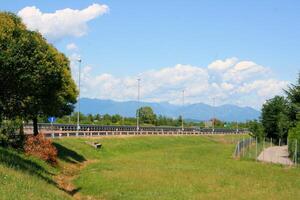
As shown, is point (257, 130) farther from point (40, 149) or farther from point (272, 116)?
point (40, 149)

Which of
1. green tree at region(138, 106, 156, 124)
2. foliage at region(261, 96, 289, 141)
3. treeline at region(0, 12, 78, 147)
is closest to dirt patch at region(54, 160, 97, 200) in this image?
treeline at region(0, 12, 78, 147)

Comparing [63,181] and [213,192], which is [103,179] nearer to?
[63,181]

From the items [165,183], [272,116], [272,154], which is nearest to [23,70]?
[165,183]

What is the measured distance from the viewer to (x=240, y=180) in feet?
94.0

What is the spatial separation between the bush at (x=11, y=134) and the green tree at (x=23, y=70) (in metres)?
2.02

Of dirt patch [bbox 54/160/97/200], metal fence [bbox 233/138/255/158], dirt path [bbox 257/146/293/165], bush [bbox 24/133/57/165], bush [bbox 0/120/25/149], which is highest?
bush [bbox 0/120/25/149]

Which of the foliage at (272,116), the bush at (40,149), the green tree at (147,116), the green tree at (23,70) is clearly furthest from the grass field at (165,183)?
the green tree at (147,116)

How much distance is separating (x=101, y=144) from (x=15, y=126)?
21.9 m

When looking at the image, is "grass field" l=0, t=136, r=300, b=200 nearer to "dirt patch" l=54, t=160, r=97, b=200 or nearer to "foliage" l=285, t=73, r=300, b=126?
"dirt patch" l=54, t=160, r=97, b=200

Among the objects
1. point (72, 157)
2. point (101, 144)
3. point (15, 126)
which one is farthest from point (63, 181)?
point (101, 144)

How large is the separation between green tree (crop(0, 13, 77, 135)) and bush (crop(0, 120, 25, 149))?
2021mm

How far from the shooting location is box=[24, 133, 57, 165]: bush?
35594 mm

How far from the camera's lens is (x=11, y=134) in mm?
37469

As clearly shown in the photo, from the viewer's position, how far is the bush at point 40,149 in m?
35.6
